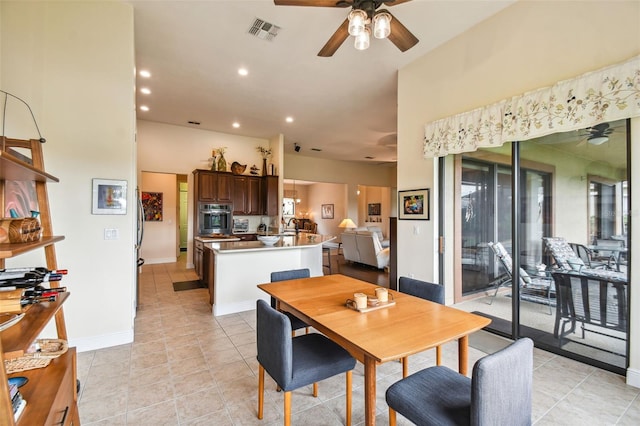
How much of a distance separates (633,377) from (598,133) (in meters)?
2.03

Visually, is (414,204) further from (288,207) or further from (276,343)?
(288,207)

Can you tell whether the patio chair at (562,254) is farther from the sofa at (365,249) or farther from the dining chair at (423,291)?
the sofa at (365,249)

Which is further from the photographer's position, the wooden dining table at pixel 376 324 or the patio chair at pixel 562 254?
the patio chair at pixel 562 254

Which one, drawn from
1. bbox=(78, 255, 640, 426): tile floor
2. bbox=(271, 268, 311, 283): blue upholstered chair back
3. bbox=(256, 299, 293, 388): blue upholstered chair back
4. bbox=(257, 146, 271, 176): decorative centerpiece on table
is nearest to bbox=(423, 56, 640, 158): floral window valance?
bbox=(78, 255, 640, 426): tile floor

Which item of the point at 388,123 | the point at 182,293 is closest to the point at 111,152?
the point at 182,293

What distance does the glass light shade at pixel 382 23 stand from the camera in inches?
83.9

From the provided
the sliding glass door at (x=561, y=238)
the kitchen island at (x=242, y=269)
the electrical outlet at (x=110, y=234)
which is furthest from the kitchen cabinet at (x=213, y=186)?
the sliding glass door at (x=561, y=238)

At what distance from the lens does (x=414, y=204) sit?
3869 millimetres

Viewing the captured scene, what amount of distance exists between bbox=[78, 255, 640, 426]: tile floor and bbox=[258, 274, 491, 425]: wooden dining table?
716 mm

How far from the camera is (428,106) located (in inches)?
147

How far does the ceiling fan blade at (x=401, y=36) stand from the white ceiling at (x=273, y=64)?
0.57 m

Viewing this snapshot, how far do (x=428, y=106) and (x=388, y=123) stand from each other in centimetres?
280

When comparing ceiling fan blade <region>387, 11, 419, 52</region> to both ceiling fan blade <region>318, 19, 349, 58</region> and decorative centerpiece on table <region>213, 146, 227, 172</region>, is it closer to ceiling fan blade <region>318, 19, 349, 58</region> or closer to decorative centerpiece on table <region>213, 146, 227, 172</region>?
ceiling fan blade <region>318, 19, 349, 58</region>

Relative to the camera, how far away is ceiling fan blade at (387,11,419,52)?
2.34 metres
